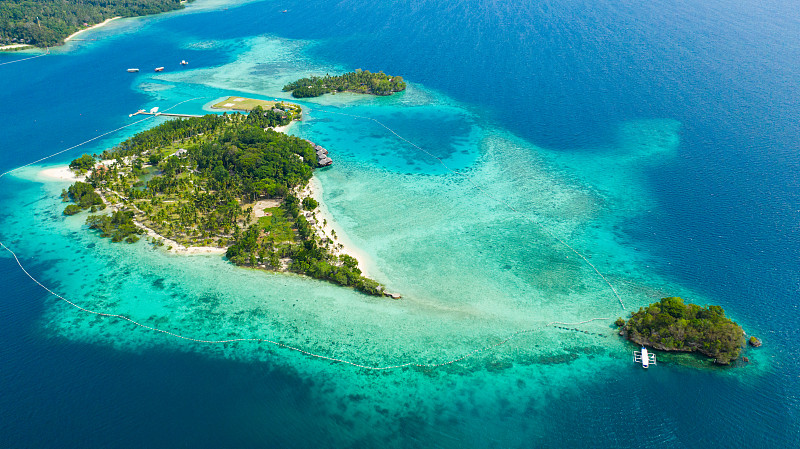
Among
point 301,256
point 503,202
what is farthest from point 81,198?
point 503,202

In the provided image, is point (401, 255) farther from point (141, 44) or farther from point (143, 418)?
point (141, 44)

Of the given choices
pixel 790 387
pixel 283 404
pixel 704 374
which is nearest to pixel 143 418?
pixel 283 404

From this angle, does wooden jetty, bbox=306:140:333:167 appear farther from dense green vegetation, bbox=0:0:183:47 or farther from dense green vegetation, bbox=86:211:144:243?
dense green vegetation, bbox=0:0:183:47

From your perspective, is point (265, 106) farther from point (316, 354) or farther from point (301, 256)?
point (316, 354)

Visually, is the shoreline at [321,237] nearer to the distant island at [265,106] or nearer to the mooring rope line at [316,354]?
the mooring rope line at [316,354]

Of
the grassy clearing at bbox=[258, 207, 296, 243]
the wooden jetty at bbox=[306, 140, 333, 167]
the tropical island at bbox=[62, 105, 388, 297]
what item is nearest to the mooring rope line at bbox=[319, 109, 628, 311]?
the wooden jetty at bbox=[306, 140, 333, 167]

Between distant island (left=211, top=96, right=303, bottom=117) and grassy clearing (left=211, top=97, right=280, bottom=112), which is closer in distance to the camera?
distant island (left=211, top=96, right=303, bottom=117)

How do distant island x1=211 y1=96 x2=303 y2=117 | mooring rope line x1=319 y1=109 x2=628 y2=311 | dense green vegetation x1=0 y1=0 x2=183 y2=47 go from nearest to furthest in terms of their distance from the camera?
mooring rope line x1=319 y1=109 x2=628 y2=311
distant island x1=211 y1=96 x2=303 y2=117
dense green vegetation x1=0 y1=0 x2=183 y2=47
